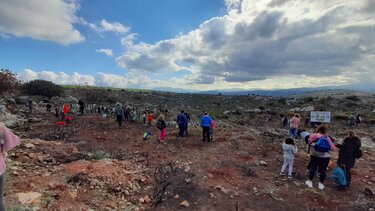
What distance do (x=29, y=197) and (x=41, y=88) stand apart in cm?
4307

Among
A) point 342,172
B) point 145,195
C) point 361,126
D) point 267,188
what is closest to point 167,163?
point 145,195

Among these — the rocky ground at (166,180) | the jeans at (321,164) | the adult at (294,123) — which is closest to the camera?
the rocky ground at (166,180)

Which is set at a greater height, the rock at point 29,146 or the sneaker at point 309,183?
the rock at point 29,146

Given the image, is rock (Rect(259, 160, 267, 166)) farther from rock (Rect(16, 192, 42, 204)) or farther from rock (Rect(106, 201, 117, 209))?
rock (Rect(16, 192, 42, 204))

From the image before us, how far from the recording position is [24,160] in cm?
960

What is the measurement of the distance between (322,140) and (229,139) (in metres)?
7.89

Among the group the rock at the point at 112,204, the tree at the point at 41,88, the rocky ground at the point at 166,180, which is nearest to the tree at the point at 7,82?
the tree at the point at 41,88

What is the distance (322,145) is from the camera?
8367 mm

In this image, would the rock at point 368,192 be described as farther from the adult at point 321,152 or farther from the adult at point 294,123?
the adult at point 294,123

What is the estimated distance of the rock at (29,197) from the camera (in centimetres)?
640

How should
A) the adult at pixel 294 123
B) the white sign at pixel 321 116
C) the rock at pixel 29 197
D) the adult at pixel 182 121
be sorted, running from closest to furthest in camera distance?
1. the rock at pixel 29 197
2. the adult at pixel 294 123
3. the adult at pixel 182 121
4. the white sign at pixel 321 116

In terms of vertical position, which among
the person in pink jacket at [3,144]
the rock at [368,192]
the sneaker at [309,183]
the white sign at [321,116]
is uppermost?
the person in pink jacket at [3,144]

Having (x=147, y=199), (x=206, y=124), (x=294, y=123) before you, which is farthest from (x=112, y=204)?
(x=294, y=123)

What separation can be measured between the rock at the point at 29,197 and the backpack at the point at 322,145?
7.30m
